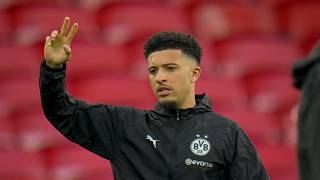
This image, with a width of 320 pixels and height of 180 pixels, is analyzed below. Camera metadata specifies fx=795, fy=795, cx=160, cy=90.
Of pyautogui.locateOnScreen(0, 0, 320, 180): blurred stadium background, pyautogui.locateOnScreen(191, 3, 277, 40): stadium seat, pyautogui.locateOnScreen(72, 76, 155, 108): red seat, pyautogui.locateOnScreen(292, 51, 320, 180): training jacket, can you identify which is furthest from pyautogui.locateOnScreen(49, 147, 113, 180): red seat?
pyautogui.locateOnScreen(292, 51, 320, 180): training jacket

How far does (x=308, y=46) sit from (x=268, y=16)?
31cm

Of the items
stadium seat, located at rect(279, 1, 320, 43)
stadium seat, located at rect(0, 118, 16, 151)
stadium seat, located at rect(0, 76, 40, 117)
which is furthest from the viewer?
stadium seat, located at rect(279, 1, 320, 43)

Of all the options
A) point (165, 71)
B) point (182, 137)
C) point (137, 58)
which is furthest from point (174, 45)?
point (137, 58)

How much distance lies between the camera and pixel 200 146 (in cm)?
216

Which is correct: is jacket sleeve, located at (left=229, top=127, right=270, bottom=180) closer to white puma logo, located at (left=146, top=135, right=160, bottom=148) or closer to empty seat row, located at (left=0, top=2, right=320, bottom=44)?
white puma logo, located at (left=146, top=135, right=160, bottom=148)

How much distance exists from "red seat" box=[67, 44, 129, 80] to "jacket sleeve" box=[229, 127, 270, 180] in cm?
205

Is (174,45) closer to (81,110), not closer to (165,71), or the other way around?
(165,71)

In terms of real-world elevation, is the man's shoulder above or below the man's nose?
below

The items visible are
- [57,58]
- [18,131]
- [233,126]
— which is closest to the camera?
[57,58]

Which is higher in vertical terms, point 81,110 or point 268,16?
point 268,16

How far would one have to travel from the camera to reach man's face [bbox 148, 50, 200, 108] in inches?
87.1

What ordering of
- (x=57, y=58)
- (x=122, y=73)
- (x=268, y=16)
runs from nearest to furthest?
(x=57, y=58) → (x=122, y=73) → (x=268, y=16)

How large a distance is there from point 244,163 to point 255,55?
2.46 meters

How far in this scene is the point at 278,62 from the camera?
4.63m
